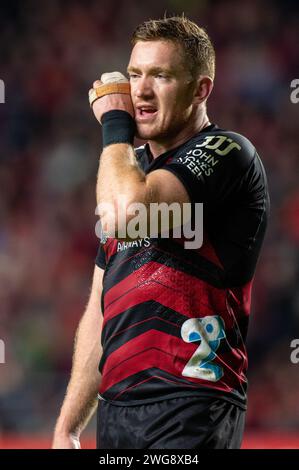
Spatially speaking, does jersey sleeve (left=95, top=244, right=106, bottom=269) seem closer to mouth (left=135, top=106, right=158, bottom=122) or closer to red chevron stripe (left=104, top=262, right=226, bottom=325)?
red chevron stripe (left=104, top=262, right=226, bottom=325)

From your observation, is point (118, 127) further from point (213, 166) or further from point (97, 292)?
point (97, 292)

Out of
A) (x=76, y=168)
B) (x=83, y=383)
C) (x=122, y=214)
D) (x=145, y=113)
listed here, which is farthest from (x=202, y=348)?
(x=76, y=168)

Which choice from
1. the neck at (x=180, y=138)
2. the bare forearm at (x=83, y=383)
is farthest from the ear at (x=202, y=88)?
the bare forearm at (x=83, y=383)

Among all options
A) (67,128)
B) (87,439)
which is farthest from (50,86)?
(87,439)

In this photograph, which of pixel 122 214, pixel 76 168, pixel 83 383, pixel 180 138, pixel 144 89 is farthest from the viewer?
pixel 76 168

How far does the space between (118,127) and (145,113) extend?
0.40 feet

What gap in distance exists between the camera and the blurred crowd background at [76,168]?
6062 millimetres

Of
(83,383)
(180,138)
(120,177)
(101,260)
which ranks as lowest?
(83,383)

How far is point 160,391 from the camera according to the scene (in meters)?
2.30

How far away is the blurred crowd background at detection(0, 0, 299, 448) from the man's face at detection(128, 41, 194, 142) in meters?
3.73

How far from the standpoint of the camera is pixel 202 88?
2613 millimetres

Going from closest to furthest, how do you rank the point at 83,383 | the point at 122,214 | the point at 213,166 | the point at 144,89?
the point at 122,214 → the point at 213,166 → the point at 144,89 → the point at 83,383

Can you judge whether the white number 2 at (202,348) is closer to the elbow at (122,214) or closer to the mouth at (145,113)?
the elbow at (122,214)

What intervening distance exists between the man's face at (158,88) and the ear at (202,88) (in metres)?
0.07
